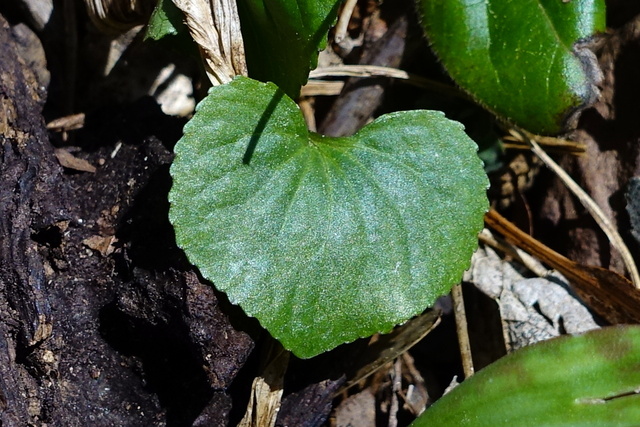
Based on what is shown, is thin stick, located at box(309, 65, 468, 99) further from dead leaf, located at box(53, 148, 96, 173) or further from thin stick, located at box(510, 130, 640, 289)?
dead leaf, located at box(53, 148, 96, 173)

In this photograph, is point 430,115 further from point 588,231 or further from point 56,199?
point 56,199

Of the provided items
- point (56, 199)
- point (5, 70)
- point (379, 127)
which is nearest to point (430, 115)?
point (379, 127)

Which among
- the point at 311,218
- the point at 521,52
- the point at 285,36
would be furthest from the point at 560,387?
the point at 285,36

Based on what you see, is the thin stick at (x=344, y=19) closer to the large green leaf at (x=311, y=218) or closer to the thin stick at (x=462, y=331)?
the large green leaf at (x=311, y=218)

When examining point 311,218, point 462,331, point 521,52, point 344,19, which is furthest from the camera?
point 344,19

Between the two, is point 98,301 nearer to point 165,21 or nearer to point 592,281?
point 165,21

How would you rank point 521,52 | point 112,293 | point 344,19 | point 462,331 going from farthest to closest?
point 344,19
point 462,331
point 521,52
point 112,293

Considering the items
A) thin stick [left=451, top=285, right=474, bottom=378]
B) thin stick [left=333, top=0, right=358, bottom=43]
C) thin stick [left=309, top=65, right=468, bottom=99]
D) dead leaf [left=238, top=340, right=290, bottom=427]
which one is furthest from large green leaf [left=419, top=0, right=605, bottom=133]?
dead leaf [left=238, top=340, right=290, bottom=427]
